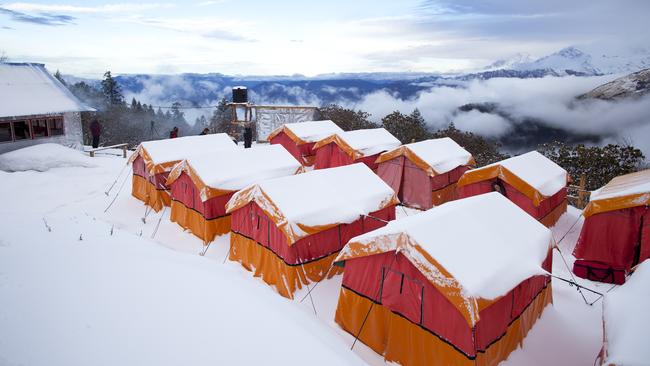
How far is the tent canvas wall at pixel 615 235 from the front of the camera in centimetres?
1079

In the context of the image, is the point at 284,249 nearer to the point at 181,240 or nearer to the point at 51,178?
the point at 181,240

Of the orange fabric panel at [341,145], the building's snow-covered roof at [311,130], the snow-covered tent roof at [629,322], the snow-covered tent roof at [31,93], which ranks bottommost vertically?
the snow-covered tent roof at [629,322]

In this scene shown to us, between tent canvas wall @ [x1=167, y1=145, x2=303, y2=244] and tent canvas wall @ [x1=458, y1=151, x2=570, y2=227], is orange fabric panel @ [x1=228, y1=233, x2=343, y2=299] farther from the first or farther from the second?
tent canvas wall @ [x1=458, y1=151, x2=570, y2=227]

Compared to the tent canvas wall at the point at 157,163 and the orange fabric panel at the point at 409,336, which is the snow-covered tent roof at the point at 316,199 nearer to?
the orange fabric panel at the point at 409,336

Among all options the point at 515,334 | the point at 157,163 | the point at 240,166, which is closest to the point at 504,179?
the point at 515,334

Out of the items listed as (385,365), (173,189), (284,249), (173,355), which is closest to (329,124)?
(173,189)

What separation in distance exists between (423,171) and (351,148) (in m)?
4.06

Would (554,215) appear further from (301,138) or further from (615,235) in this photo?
(301,138)

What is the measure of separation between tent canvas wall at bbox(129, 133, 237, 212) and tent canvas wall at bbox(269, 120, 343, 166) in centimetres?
508

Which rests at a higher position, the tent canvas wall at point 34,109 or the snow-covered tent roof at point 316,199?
the tent canvas wall at point 34,109

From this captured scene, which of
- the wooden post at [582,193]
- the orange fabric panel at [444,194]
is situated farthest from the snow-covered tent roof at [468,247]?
the wooden post at [582,193]

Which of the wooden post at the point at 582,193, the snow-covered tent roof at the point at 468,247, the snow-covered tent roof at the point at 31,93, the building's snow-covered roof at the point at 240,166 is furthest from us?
the snow-covered tent roof at the point at 31,93

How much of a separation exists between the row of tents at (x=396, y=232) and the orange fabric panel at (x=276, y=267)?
3 cm

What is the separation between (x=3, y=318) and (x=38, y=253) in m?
2.61
